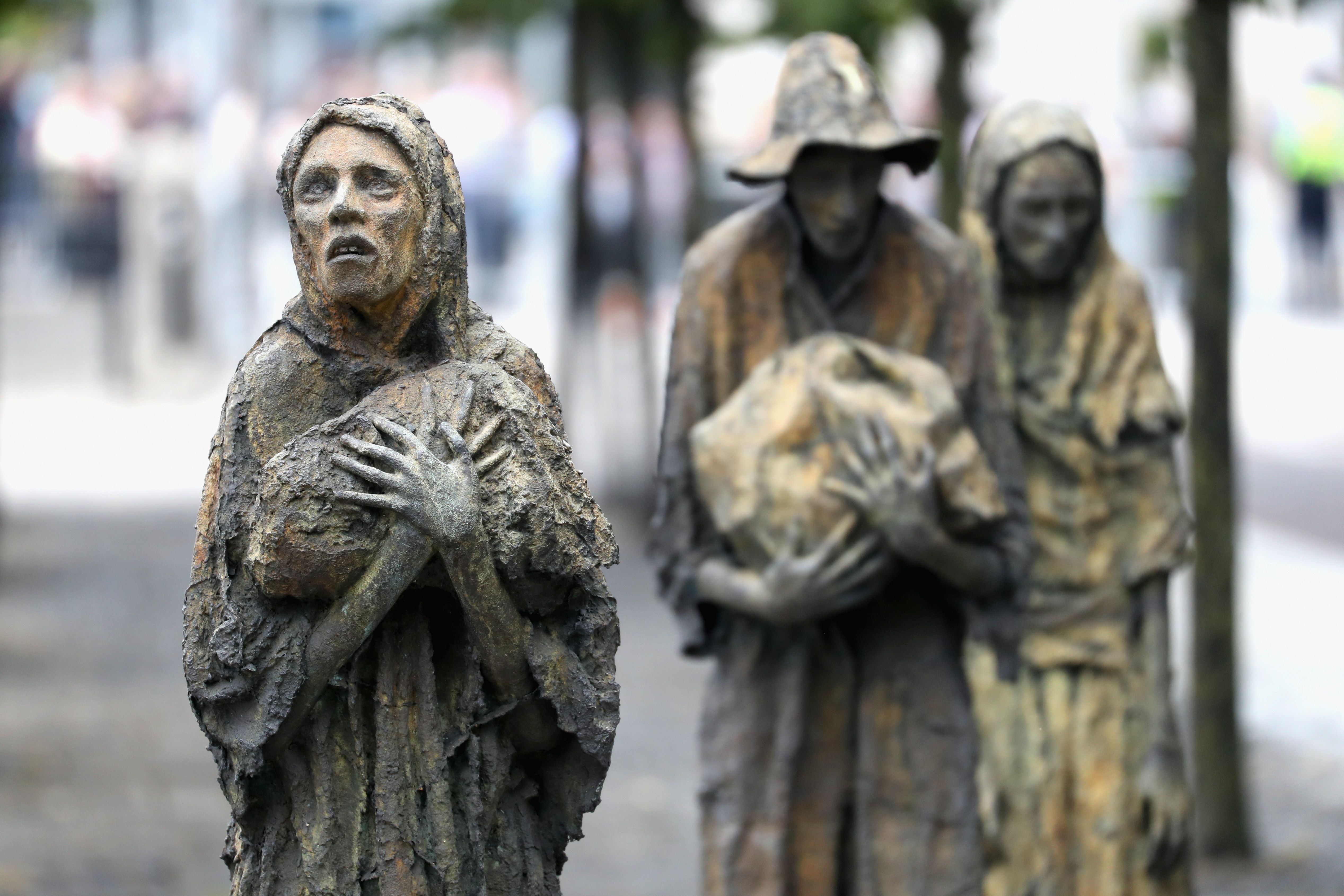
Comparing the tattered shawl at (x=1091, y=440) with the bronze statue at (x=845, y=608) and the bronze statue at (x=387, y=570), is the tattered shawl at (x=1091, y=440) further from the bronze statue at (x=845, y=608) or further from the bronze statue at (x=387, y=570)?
the bronze statue at (x=387, y=570)

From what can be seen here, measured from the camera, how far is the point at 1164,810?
20.8 feet

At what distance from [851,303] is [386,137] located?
208 cm

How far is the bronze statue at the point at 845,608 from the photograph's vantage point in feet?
17.8

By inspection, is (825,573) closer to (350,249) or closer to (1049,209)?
(1049,209)

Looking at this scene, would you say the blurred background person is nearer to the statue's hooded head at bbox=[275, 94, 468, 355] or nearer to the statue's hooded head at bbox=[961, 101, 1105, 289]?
the statue's hooded head at bbox=[961, 101, 1105, 289]

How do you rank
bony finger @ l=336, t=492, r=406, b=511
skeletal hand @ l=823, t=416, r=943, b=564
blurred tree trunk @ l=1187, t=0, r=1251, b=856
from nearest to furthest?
bony finger @ l=336, t=492, r=406, b=511, skeletal hand @ l=823, t=416, r=943, b=564, blurred tree trunk @ l=1187, t=0, r=1251, b=856

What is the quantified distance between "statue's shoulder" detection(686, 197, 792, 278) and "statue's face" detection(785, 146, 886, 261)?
0.10 metres

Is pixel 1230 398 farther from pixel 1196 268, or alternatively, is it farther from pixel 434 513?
pixel 434 513

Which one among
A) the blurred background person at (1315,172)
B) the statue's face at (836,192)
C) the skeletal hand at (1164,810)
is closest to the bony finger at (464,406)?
the statue's face at (836,192)

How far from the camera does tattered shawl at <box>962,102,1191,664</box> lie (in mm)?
6496

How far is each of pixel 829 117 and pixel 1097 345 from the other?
153 cm

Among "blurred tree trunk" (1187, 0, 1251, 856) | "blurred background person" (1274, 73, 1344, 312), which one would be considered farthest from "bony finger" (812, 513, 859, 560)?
"blurred background person" (1274, 73, 1344, 312)

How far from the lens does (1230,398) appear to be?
8344mm

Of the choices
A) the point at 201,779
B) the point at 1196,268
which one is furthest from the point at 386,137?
the point at 201,779
